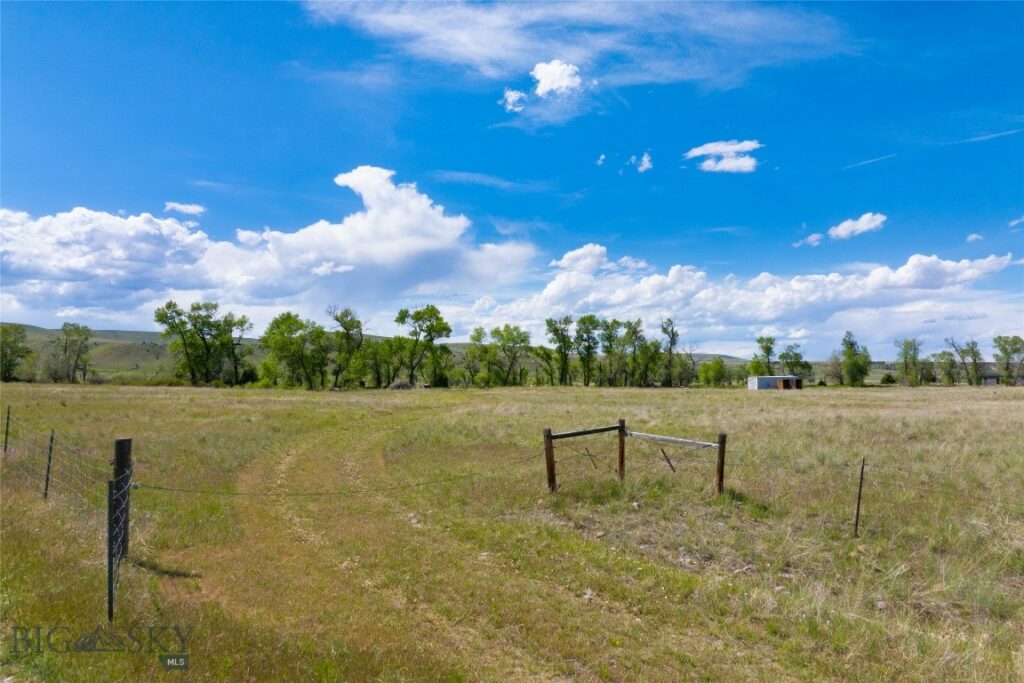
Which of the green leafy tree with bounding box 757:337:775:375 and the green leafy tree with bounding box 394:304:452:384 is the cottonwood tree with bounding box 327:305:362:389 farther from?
the green leafy tree with bounding box 757:337:775:375

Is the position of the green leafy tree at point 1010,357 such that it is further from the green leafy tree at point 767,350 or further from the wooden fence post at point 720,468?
the wooden fence post at point 720,468

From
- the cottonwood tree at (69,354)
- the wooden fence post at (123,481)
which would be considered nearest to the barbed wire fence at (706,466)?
the wooden fence post at (123,481)

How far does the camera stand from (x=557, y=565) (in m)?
9.53

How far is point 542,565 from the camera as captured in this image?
31.2 feet

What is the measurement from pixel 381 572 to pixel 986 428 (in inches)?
1012

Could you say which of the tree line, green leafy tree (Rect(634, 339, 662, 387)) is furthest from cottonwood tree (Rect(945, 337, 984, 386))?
green leafy tree (Rect(634, 339, 662, 387))

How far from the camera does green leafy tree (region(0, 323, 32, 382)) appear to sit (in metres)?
82.8

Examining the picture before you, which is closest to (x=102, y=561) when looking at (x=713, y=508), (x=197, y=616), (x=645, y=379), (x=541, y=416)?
(x=197, y=616)

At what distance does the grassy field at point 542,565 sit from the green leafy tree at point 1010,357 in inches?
4822

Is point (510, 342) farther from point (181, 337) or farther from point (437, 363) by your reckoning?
point (181, 337)

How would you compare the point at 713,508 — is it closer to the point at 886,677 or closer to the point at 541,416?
the point at 886,677

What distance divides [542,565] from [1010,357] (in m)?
144

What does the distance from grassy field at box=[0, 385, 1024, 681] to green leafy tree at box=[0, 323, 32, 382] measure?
3534 inches

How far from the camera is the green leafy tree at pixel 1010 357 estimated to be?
106438 millimetres
